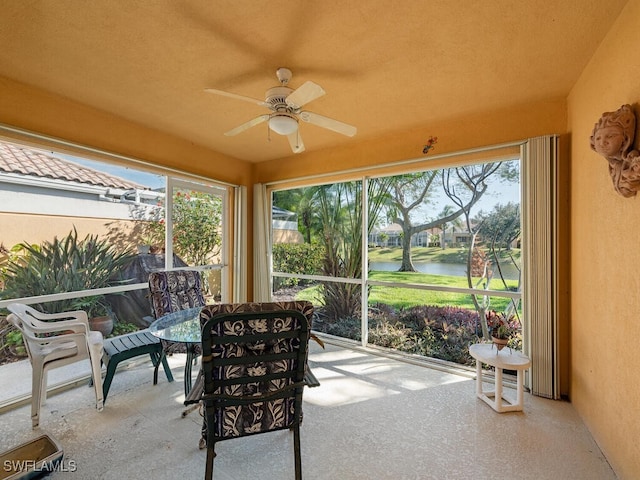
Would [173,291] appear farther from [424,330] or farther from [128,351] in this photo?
[424,330]

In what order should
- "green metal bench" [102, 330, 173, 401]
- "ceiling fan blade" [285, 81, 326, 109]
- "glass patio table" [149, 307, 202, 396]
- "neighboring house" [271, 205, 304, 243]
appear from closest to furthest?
"ceiling fan blade" [285, 81, 326, 109] < "glass patio table" [149, 307, 202, 396] < "green metal bench" [102, 330, 173, 401] < "neighboring house" [271, 205, 304, 243]

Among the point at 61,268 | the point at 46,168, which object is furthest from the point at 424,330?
the point at 46,168

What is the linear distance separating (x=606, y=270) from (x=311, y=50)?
7.38ft

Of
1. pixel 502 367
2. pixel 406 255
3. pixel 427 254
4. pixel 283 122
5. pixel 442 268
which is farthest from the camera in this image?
pixel 406 255

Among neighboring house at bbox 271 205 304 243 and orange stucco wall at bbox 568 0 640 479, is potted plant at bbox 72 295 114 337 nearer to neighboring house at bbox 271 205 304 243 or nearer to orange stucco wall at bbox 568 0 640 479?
neighboring house at bbox 271 205 304 243

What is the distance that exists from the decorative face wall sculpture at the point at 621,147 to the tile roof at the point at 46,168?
12.9 feet

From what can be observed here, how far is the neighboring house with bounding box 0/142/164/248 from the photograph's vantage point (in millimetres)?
2369

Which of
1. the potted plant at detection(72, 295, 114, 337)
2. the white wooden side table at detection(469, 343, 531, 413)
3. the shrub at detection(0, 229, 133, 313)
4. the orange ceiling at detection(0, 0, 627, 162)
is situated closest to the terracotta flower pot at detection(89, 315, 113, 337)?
the potted plant at detection(72, 295, 114, 337)

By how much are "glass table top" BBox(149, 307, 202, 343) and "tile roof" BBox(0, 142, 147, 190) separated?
159 cm

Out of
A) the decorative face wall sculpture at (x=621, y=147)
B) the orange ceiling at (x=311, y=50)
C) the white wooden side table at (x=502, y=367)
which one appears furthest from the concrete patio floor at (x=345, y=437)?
the orange ceiling at (x=311, y=50)

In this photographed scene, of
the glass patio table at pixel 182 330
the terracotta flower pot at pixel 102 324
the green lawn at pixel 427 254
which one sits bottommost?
the terracotta flower pot at pixel 102 324

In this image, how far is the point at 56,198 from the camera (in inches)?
104

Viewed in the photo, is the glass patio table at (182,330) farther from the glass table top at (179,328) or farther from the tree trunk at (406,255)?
the tree trunk at (406,255)

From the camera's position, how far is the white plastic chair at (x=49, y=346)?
2002mm
